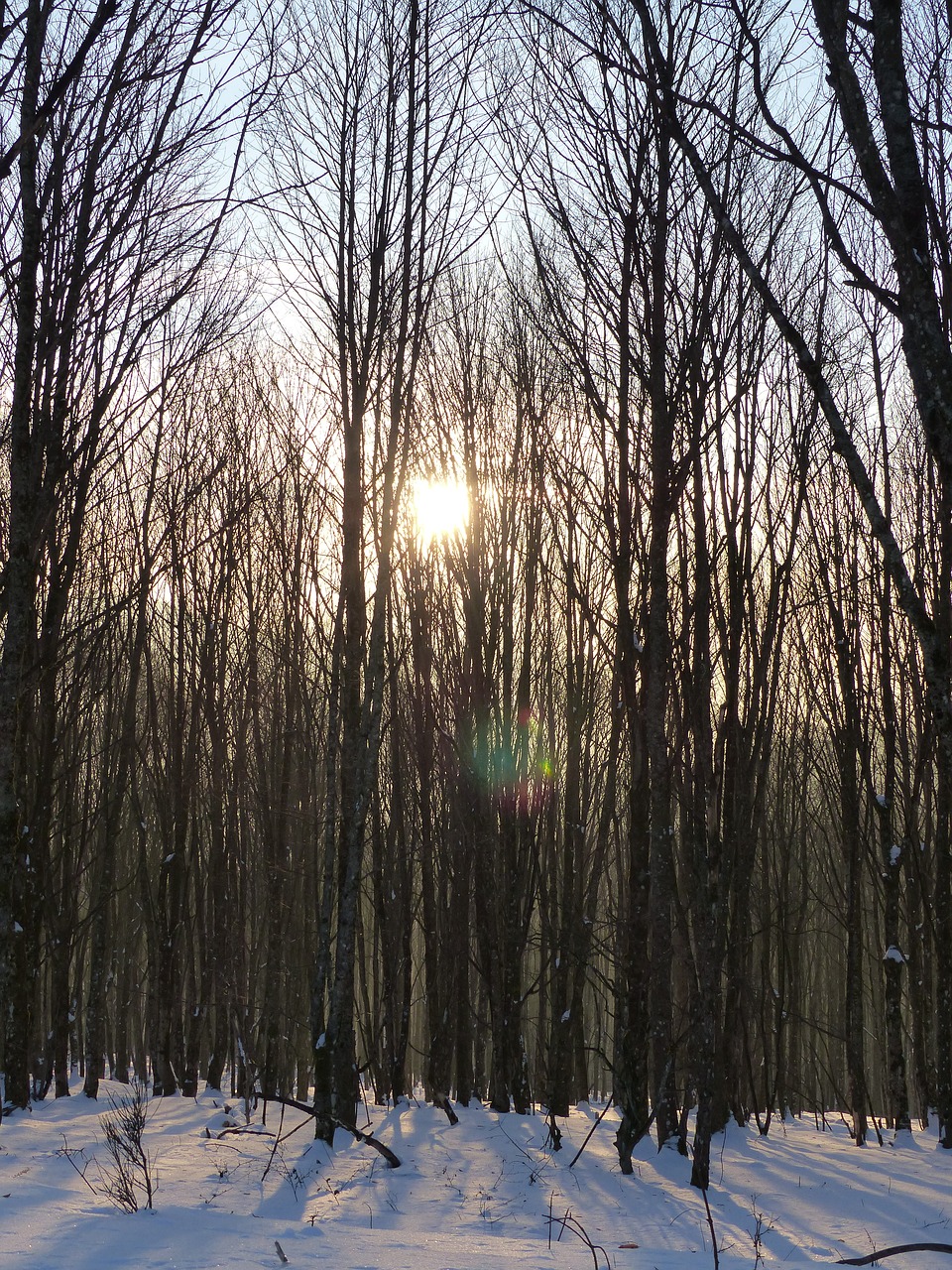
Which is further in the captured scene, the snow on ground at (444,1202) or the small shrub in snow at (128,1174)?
the small shrub in snow at (128,1174)

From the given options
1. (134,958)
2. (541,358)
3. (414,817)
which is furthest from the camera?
(134,958)

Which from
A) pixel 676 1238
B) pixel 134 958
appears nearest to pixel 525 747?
pixel 676 1238

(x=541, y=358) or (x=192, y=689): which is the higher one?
(x=541, y=358)

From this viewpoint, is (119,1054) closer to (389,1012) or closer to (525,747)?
(389,1012)

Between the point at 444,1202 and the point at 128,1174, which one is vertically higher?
the point at 128,1174

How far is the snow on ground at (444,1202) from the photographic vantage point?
12.3 feet

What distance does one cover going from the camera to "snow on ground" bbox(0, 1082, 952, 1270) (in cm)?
376

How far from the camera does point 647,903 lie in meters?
6.99

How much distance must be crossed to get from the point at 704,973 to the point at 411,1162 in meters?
2.39

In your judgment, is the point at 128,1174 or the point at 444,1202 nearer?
the point at 128,1174

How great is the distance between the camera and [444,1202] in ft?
17.8

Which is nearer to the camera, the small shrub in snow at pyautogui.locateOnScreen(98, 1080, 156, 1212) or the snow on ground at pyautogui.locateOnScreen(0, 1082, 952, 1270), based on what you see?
the snow on ground at pyautogui.locateOnScreen(0, 1082, 952, 1270)

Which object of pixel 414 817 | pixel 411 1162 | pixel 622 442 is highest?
pixel 622 442

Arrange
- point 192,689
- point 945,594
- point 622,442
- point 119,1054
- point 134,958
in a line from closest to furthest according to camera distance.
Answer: point 622,442
point 945,594
point 192,689
point 119,1054
point 134,958
